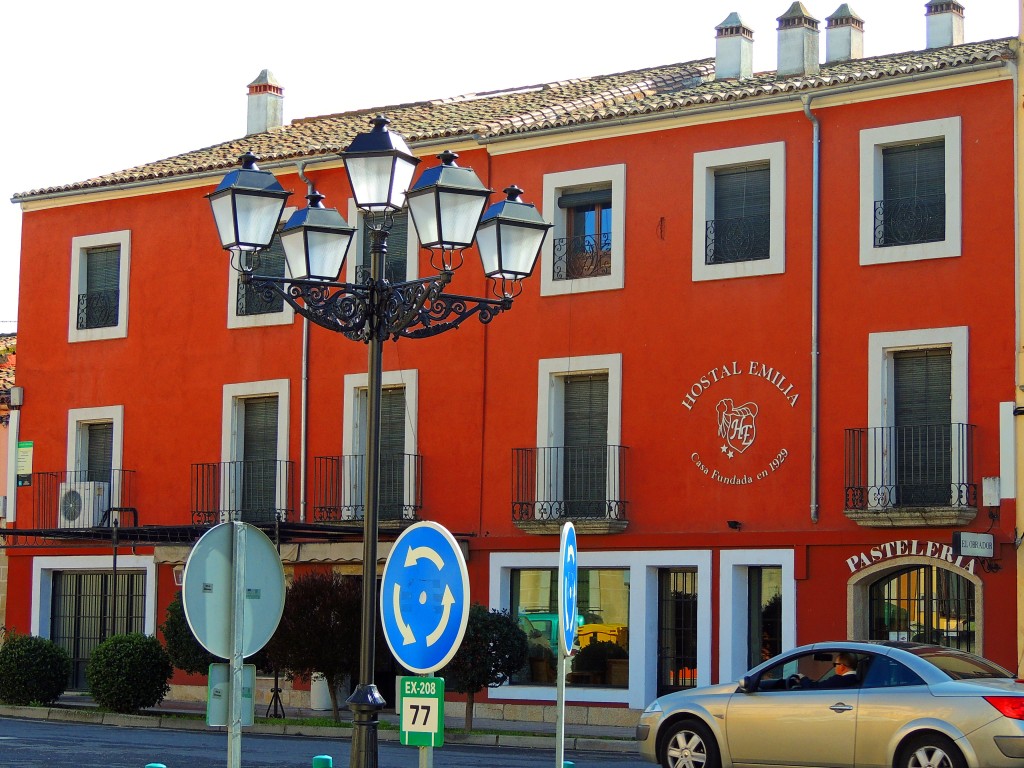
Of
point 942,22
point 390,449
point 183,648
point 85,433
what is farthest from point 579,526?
point 85,433

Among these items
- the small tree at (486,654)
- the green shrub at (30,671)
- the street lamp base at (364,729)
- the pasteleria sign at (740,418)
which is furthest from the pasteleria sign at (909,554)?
the street lamp base at (364,729)

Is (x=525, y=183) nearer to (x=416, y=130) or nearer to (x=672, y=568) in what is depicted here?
(x=416, y=130)

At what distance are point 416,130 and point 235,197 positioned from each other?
17043mm

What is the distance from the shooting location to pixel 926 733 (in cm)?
1420

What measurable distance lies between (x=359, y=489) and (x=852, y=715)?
14.4 meters

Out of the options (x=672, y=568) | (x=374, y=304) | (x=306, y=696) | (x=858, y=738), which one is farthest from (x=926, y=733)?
(x=306, y=696)

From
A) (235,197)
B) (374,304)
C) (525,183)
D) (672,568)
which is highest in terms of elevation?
(525,183)

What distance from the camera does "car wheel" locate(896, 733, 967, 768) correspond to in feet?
46.0

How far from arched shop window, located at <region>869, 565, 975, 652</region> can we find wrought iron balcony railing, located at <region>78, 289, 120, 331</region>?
1492 cm

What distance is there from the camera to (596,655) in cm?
2614

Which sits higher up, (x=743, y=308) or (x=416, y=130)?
(x=416, y=130)

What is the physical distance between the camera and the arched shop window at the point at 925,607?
23.1 m

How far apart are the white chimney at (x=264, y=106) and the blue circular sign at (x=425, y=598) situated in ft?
86.2

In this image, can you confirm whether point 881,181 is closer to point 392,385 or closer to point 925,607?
point 925,607
